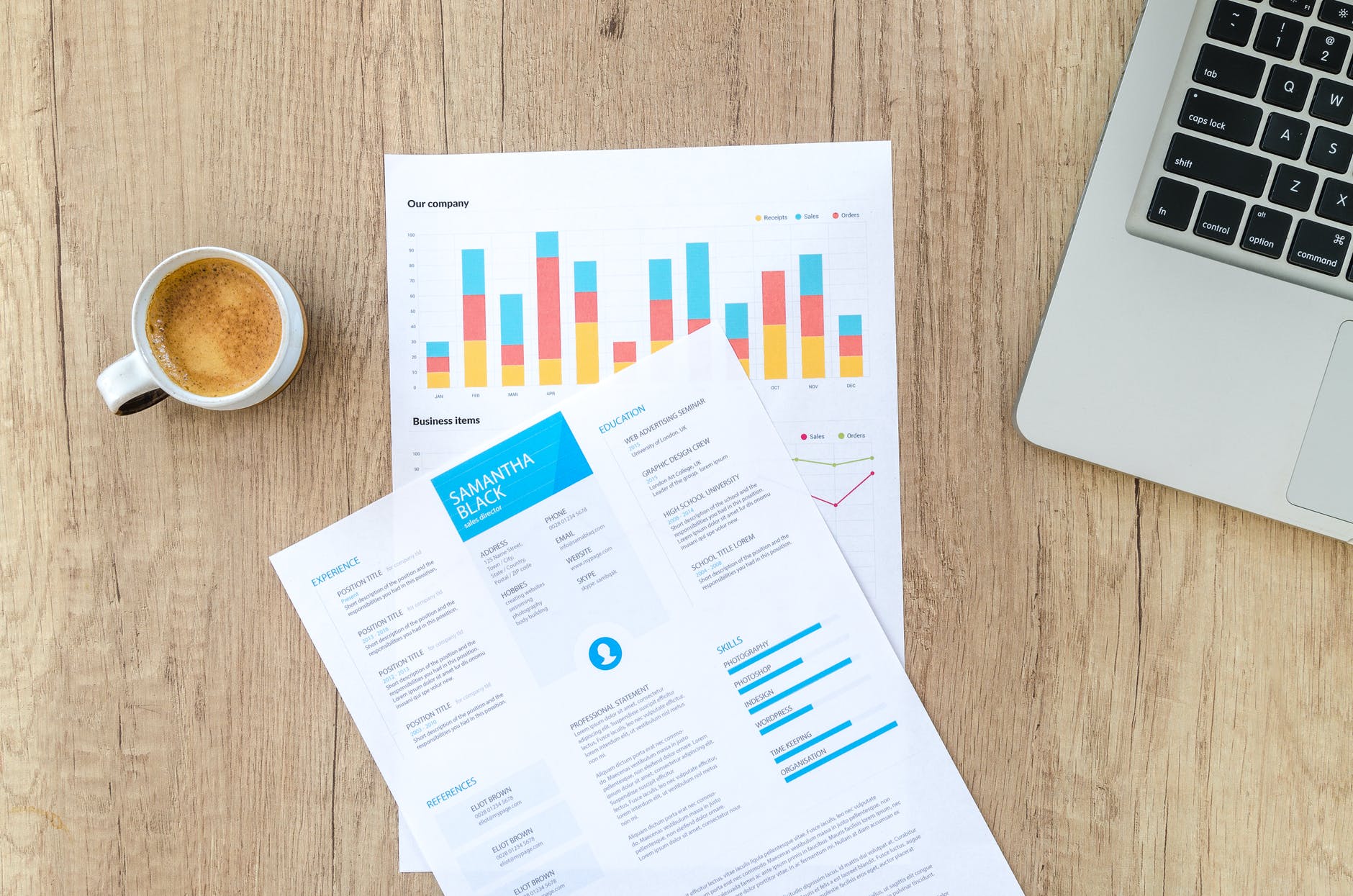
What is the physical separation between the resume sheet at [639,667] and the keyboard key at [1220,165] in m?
0.30

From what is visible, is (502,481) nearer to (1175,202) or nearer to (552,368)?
(552,368)

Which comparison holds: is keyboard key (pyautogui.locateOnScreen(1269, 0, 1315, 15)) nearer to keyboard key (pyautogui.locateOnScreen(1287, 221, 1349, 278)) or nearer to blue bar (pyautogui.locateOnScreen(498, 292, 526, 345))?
keyboard key (pyautogui.locateOnScreen(1287, 221, 1349, 278))

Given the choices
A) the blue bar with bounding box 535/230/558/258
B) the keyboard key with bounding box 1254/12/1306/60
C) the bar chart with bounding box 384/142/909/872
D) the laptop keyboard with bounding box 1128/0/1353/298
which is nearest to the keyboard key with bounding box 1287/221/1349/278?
the laptop keyboard with bounding box 1128/0/1353/298

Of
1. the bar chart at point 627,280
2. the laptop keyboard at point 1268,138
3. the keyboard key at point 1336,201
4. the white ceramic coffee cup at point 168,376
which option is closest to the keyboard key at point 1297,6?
the laptop keyboard at point 1268,138

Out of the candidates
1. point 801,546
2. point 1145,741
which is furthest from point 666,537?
point 1145,741

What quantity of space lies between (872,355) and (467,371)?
27 centimetres

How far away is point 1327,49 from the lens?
20.2 inches

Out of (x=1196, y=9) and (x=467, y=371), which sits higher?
(x=1196, y=9)

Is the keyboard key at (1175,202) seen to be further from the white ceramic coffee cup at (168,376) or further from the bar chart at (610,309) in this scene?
the white ceramic coffee cup at (168,376)

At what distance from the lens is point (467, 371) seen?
1.91 feet

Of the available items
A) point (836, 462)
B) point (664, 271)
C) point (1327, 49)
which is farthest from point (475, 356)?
point (1327, 49)

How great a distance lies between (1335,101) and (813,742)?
51 cm

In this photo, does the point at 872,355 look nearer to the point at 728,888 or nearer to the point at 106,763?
the point at 728,888

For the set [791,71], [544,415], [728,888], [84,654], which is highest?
[791,71]
